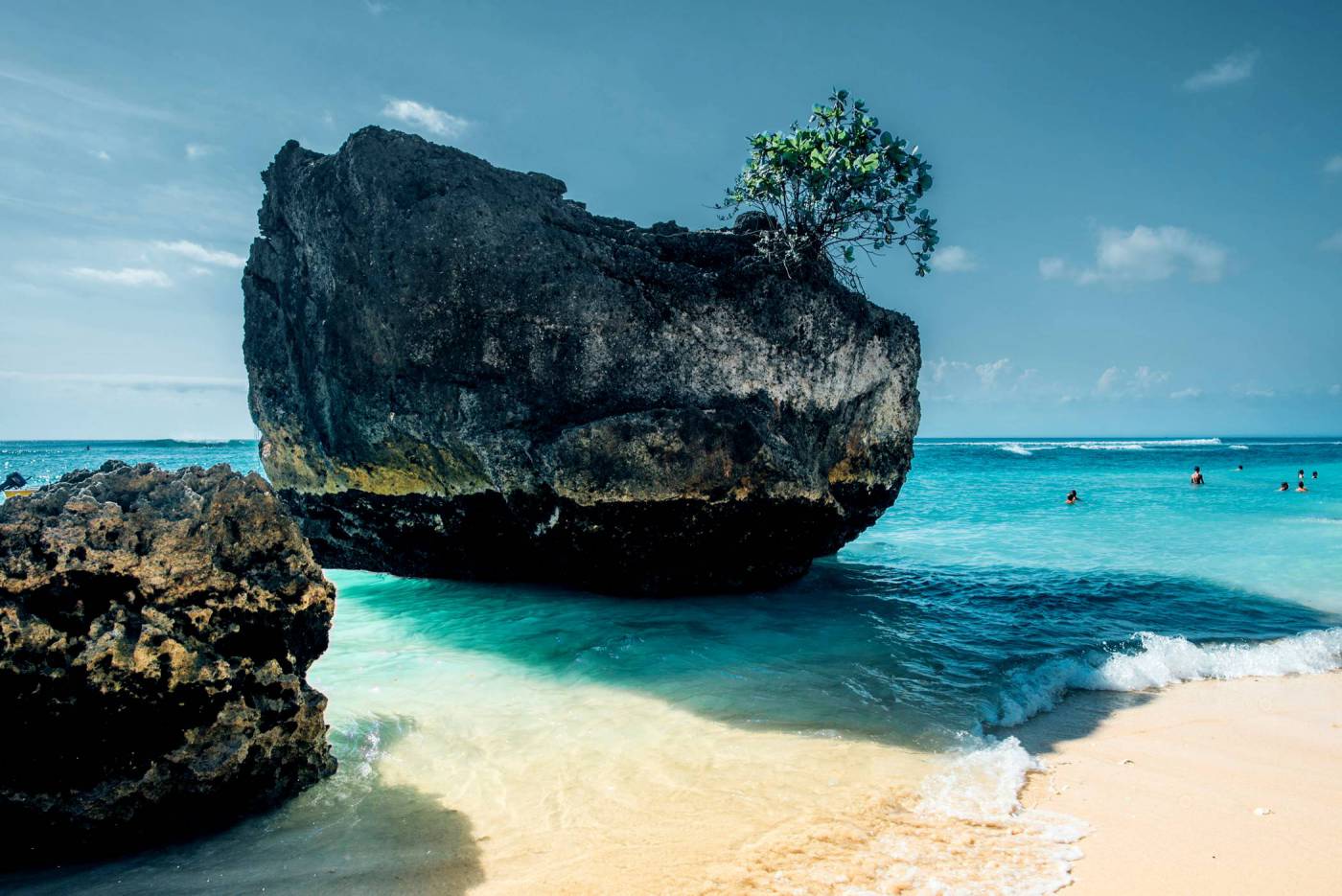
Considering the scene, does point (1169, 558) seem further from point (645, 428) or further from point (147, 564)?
point (147, 564)

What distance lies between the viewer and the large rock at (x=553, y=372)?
9.23m

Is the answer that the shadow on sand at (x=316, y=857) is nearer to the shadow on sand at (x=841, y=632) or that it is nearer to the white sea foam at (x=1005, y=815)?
the shadow on sand at (x=841, y=632)

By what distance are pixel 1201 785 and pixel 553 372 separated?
24.6ft

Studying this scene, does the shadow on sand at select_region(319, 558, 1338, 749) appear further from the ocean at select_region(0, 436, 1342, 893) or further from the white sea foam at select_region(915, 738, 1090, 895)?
the white sea foam at select_region(915, 738, 1090, 895)

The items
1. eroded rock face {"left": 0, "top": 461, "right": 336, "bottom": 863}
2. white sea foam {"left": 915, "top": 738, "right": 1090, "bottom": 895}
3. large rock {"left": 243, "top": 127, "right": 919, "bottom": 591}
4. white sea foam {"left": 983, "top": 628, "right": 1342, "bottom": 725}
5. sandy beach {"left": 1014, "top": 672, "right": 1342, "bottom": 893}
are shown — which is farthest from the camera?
large rock {"left": 243, "top": 127, "right": 919, "bottom": 591}

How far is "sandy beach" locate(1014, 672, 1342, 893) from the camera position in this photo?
170 inches

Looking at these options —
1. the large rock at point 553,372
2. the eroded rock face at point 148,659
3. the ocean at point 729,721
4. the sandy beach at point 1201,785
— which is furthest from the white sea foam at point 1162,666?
the eroded rock face at point 148,659

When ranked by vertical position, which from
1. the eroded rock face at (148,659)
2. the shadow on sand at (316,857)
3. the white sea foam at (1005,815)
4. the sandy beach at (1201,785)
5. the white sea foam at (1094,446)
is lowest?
the sandy beach at (1201,785)

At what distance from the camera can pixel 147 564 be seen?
436 centimetres

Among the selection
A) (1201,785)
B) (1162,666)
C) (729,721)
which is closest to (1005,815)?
(1201,785)

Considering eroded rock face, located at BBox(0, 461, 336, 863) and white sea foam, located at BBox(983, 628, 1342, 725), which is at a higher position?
eroded rock face, located at BBox(0, 461, 336, 863)

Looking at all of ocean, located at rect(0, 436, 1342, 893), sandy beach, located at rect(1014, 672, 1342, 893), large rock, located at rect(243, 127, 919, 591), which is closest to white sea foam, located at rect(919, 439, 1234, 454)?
ocean, located at rect(0, 436, 1342, 893)

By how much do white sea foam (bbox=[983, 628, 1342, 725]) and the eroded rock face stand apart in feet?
20.4

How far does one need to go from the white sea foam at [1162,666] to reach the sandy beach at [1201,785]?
0.78 ft
